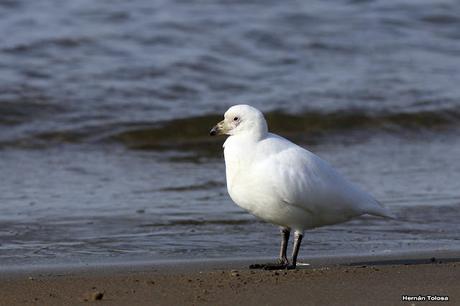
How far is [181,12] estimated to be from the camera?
16.7 m

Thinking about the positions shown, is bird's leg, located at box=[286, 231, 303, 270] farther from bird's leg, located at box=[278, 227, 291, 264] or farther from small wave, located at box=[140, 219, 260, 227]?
small wave, located at box=[140, 219, 260, 227]

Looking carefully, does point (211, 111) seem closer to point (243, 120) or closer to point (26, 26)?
point (26, 26)

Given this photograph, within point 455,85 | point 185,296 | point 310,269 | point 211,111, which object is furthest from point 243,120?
point 455,85

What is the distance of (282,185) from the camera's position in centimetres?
629

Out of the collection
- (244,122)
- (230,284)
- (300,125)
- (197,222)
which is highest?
(244,122)

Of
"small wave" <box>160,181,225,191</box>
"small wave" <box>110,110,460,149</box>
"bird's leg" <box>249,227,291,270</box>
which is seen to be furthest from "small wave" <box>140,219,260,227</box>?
"small wave" <box>110,110,460,149</box>

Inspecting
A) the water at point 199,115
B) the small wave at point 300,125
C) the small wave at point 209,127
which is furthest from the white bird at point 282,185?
the small wave at point 300,125

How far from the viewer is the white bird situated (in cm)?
632

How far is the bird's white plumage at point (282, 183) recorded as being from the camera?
6316mm

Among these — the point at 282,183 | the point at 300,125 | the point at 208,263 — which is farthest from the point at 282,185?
the point at 300,125

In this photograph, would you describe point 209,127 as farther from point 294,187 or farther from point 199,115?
point 294,187

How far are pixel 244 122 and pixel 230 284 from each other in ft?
4.11

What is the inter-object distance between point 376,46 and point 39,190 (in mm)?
8210

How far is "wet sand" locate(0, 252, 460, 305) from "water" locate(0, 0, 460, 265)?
541 millimetres
